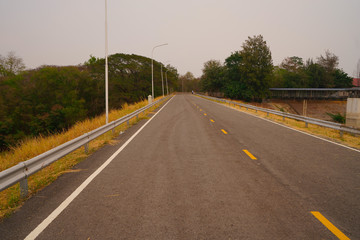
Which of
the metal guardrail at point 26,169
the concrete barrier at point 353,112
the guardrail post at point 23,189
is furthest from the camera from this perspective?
the concrete barrier at point 353,112

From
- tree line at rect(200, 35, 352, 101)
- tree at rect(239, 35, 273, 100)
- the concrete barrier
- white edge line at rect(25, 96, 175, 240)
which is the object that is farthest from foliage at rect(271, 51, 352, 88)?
white edge line at rect(25, 96, 175, 240)

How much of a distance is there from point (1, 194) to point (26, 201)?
0.65 m

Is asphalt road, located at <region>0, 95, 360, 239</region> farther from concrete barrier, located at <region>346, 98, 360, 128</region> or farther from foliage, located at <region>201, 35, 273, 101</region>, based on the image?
foliage, located at <region>201, 35, 273, 101</region>

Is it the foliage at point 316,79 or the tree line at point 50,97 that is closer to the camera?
the tree line at point 50,97

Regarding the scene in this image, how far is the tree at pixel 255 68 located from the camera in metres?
64.6

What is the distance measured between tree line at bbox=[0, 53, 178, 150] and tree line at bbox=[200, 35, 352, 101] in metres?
29.0

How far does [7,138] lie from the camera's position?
2962 centimetres

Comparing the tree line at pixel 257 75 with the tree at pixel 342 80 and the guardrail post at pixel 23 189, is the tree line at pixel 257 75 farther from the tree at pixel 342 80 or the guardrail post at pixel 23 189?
the guardrail post at pixel 23 189

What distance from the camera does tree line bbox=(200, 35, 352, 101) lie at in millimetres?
65188

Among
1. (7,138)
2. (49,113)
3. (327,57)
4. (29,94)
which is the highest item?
(327,57)

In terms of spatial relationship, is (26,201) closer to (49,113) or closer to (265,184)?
(265,184)

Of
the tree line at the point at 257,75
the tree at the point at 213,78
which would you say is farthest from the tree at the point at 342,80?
the tree at the point at 213,78

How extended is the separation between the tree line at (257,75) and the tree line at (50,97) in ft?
95.3

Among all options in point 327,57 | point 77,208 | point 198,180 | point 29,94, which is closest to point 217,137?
point 198,180
